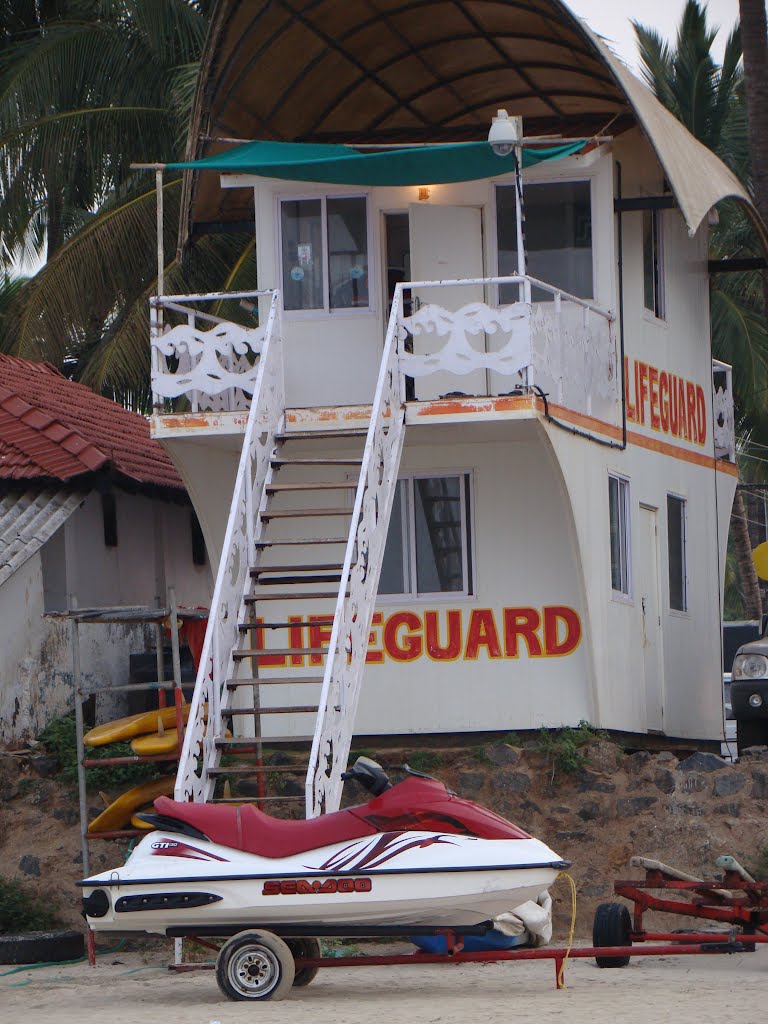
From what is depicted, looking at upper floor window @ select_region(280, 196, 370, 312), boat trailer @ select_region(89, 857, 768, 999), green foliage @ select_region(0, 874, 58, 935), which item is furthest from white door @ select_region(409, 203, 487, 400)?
boat trailer @ select_region(89, 857, 768, 999)

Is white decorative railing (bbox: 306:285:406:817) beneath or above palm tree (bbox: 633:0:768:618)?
beneath

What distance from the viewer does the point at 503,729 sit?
55.7 ft

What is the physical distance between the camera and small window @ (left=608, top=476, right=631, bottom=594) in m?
17.6

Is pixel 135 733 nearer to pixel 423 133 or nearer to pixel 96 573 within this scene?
pixel 96 573

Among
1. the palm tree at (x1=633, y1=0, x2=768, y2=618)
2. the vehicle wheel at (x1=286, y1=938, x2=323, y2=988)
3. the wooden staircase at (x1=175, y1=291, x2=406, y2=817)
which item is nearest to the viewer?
the vehicle wheel at (x1=286, y1=938, x2=323, y2=988)

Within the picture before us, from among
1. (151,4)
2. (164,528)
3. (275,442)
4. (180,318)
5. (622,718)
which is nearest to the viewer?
(275,442)

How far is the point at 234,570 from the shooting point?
1516 cm

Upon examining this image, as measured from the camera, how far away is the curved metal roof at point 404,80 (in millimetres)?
17328

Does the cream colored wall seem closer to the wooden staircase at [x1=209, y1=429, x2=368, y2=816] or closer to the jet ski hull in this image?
the wooden staircase at [x1=209, y1=429, x2=368, y2=816]

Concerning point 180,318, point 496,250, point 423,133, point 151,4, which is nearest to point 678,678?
point 496,250

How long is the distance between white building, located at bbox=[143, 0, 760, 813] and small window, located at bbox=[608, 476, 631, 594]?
0.02 meters

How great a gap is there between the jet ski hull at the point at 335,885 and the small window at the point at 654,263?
28.0 feet

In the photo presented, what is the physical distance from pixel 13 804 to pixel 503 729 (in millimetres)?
4446

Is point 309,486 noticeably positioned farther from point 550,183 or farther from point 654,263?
point 654,263
